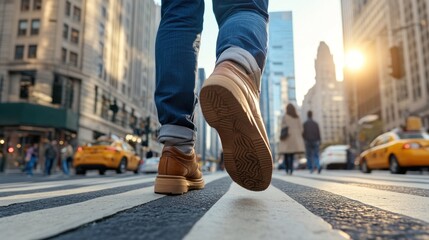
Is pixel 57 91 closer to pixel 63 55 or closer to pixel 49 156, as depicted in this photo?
pixel 63 55

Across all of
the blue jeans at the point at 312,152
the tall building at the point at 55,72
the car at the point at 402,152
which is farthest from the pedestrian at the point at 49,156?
the car at the point at 402,152

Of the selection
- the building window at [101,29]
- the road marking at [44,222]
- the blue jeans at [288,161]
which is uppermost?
A: the building window at [101,29]

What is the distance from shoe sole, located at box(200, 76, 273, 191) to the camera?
1.41 m

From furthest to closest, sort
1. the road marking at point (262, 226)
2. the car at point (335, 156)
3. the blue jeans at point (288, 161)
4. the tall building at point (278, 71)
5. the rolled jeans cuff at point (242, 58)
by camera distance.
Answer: the tall building at point (278, 71) < the car at point (335, 156) < the blue jeans at point (288, 161) < the rolled jeans cuff at point (242, 58) < the road marking at point (262, 226)

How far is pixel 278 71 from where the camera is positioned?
173 meters

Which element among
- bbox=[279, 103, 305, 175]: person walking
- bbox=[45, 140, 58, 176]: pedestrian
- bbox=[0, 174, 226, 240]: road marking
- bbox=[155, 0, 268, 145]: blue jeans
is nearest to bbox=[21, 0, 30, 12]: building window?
bbox=[45, 140, 58, 176]: pedestrian

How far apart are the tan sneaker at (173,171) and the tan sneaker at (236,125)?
0.35 meters

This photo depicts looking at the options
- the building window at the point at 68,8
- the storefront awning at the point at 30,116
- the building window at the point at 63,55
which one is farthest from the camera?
the building window at the point at 68,8

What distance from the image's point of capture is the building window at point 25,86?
27312 mm

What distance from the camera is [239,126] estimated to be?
1445 millimetres

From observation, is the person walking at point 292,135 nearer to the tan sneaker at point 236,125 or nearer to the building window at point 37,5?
the tan sneaker at point 236,125

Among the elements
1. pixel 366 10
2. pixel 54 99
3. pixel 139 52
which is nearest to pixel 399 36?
pixel 366 10

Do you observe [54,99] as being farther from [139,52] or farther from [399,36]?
[399,36]

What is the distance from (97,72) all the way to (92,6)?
594 cm
